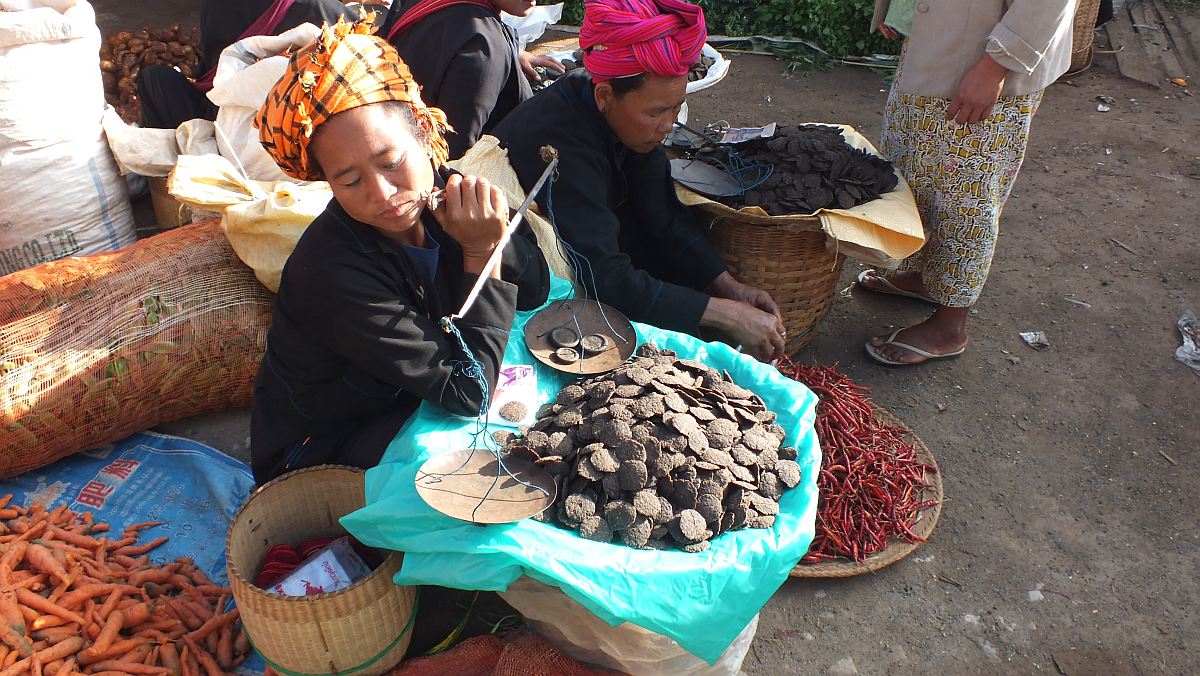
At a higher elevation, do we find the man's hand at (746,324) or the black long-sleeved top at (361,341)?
the black long-sleeved top at (361,341)

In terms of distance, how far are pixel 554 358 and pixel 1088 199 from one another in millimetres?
3454

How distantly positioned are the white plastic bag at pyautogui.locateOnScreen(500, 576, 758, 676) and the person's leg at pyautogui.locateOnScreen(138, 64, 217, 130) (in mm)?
2845

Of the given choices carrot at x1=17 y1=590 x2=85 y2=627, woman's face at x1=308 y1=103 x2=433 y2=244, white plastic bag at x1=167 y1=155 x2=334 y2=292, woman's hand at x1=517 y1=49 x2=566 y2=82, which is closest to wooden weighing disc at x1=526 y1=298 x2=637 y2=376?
woman's face at x1=308 y1=103 x2=433 y2=244

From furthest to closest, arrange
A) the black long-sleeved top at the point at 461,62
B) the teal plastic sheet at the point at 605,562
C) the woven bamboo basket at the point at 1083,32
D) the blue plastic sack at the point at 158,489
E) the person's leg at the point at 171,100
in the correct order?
the woven bamboo basket at the point at 1083,32 < the person's leg at the point at 171,100 < the black long-sleeved top at the point at 461,62 < the blue plastic sack at the point at 158,489 < the teal plastic sheet at the point at 605,562

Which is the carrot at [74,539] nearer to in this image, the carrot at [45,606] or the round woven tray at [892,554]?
the carrot at [45,606]

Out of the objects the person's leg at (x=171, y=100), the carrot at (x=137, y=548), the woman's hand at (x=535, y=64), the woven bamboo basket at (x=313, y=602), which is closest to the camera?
the woven bamboo basket at (x=313, y=602)

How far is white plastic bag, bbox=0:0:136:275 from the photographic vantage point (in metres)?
3.01

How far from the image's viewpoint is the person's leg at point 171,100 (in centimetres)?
375

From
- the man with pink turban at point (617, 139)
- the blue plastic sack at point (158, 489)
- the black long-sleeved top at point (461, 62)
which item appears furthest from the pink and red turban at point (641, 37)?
the blue plastic sack at point (158, 489)

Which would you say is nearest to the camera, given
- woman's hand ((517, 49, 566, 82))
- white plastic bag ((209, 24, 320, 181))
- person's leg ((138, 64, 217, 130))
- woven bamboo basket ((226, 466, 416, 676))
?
woven bamboo basket ((226, 466, 416, 676))

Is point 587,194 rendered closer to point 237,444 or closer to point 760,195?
point 760,195

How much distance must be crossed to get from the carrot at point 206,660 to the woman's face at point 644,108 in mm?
1876

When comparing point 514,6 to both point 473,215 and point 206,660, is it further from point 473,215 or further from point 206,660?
point 206,660

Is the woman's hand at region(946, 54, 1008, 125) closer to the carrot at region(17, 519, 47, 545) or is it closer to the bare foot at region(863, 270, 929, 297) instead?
the bare foot at region(863, 270, 929, 297)
